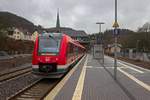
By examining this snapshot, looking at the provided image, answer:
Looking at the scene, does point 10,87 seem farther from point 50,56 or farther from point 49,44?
point 49,44

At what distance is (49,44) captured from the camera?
771 inches

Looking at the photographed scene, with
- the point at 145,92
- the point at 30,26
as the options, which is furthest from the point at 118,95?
the point at 30,26

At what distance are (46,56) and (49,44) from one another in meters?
1.02

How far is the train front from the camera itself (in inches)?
728

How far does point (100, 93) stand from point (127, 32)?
293 feet

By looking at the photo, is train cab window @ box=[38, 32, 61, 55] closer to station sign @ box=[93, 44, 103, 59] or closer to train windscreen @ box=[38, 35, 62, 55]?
train windscreen @ box=[38, 35, 62, 55]

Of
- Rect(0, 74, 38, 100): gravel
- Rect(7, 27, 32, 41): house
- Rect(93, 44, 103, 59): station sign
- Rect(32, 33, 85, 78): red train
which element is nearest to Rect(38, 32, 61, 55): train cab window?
Rect(32, 33, 85, 78): red train

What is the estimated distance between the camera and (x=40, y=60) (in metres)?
18.7

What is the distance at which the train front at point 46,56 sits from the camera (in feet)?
60.6

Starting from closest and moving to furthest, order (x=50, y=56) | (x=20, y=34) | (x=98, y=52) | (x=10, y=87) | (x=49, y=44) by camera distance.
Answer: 1. (x=10, y=87)
2. (x=50, y=56)
3. (x=49, y=44)
4. (x=98, y=52)
5. (x=20, y=34)

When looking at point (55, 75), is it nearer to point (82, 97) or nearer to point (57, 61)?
point (57, 61)

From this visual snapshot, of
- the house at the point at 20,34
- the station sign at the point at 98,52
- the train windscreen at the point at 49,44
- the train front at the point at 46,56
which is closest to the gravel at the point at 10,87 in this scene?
the train front at the point at 46,56

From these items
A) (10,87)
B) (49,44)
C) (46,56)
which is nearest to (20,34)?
(49,44)

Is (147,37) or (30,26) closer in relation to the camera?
(147,37)
